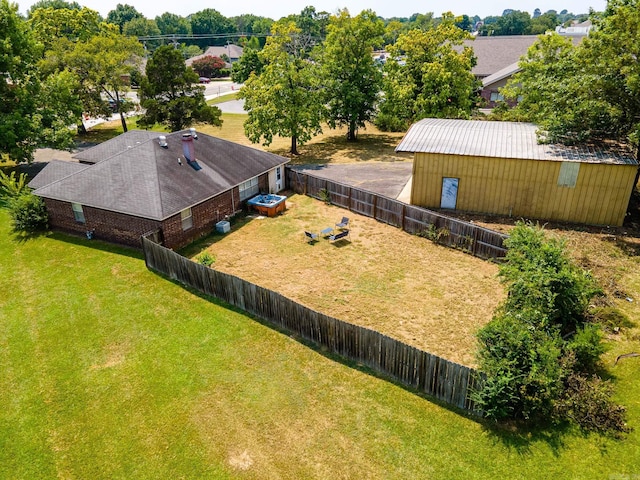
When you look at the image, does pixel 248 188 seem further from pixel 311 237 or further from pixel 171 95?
pixel 171 95

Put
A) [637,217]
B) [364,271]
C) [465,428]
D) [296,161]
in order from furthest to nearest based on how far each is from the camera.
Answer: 1. [296,161]
2. [637,217]
3. [364,271]
4. [465,428]

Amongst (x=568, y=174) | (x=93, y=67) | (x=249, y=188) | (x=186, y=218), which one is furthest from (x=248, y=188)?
(x=93, y=67)

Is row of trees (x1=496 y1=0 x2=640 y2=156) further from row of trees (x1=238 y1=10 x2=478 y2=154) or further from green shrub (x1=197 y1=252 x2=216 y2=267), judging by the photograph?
green shrub (x1=197 y1=252 x2=216 y2=267)

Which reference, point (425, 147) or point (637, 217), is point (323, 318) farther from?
point (637, 217)

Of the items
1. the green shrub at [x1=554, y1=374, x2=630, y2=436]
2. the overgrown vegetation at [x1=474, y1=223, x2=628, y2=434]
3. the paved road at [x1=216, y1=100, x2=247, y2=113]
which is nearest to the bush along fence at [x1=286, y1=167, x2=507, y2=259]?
the overgrown vegetation at [x1=474, y1=223, x2=628, y2=434]

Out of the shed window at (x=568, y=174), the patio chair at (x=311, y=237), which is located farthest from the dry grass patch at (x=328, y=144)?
the patio chair at (x=311, y=237)

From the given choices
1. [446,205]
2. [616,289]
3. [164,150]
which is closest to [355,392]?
[616,289]
